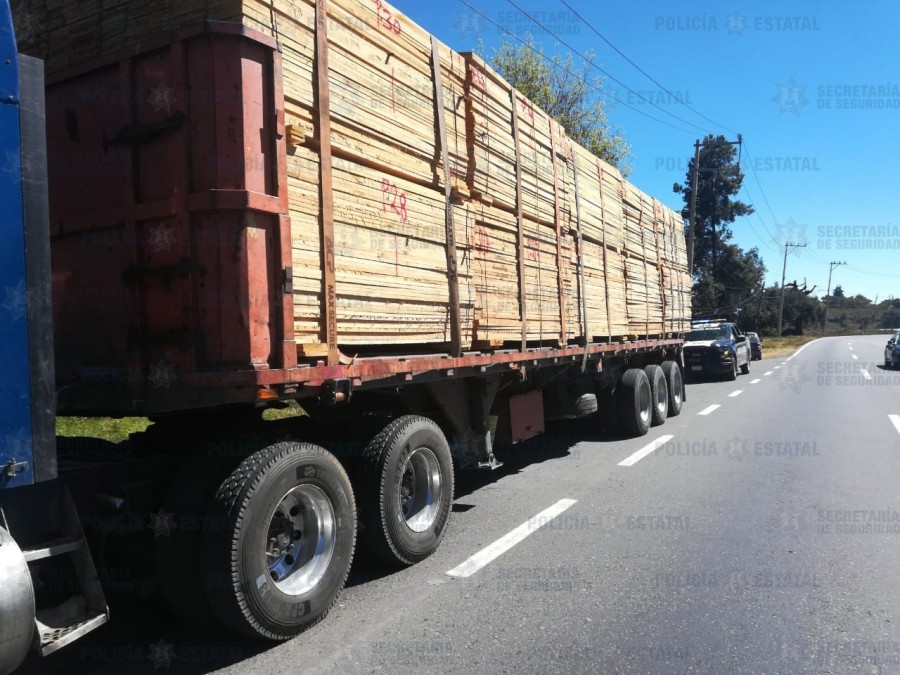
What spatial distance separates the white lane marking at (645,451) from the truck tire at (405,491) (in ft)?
12.8

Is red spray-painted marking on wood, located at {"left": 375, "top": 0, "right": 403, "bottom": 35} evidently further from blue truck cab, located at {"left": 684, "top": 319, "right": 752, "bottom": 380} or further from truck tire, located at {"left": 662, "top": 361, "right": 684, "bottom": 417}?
blue truck cab, located at {"left": 684, "top": 319, "right": 752, "bottom": 380}

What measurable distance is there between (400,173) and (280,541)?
2.58 meters

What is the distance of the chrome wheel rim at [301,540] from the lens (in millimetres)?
3633

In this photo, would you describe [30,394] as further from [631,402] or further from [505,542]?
[631,402]

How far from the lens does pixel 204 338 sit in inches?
135

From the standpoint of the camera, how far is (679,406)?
42.7 ft

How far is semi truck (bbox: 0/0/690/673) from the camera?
110 inches

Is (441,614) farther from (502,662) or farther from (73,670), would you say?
(73,670)

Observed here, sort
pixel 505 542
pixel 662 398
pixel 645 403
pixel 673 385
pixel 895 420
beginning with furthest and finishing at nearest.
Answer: pixel 673 385 < pixel 662 398 < pixel 895 420 < pixel 645 403 < pixel 505 542

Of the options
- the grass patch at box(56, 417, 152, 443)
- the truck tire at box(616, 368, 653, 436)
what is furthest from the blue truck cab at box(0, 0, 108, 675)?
the truck tire at box(616, 368, 653, 436)

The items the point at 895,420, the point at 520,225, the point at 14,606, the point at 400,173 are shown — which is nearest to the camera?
the point at 14,606

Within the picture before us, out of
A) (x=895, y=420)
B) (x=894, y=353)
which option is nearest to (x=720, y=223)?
(x=894, y=353)

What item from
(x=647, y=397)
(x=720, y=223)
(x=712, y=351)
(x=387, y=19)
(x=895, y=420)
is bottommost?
(x=895, y=420)

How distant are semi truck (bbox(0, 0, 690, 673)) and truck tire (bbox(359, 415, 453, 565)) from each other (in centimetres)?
2
